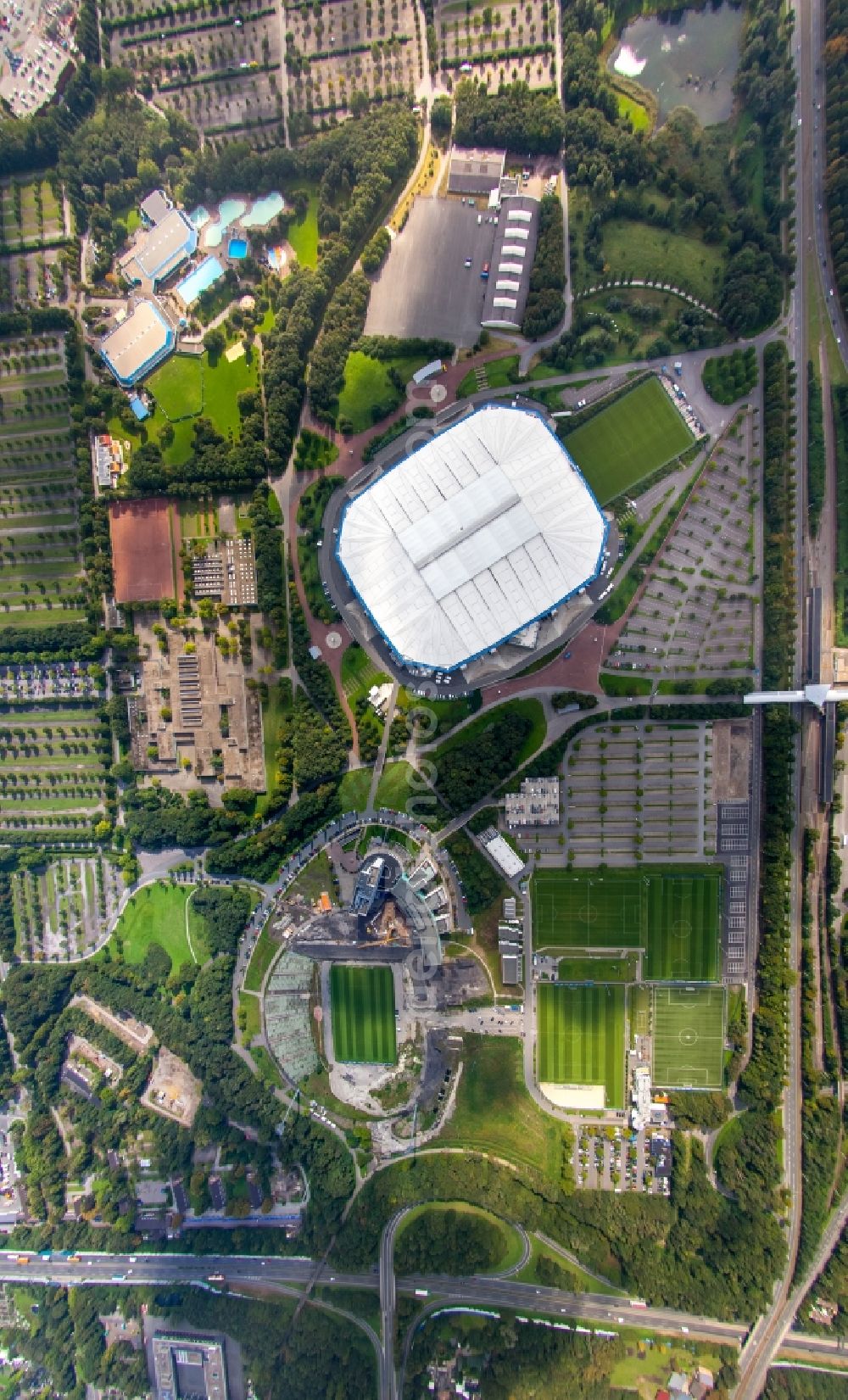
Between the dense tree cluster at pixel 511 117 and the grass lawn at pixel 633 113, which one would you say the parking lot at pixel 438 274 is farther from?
the grass lawn at pixel 633 113

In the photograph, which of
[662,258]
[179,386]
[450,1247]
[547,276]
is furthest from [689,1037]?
[179,386]

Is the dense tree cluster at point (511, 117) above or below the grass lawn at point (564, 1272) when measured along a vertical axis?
above

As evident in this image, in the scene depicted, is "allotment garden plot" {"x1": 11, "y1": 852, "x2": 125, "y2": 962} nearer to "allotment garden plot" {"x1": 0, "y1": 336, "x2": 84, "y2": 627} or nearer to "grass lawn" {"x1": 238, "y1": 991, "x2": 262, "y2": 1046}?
"grass lawn" {"x1": 238, "y1": 991, "x2": 262, "y2": 1046}

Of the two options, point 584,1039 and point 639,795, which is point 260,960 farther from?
point 639,795

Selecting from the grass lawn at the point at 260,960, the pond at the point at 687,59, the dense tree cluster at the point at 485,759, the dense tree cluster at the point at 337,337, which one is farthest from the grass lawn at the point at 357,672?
the pond at the point at 687,59

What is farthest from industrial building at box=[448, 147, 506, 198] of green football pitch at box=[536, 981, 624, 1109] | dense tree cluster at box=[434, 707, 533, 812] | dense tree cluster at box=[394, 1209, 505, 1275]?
dense tree cluster at box=[394, 1209, 505, 1275]

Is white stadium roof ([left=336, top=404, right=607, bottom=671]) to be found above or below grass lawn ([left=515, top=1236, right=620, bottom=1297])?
above

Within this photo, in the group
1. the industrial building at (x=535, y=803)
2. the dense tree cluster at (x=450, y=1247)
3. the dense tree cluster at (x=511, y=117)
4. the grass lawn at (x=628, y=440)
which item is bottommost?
the dense tree cluster at (x=450, y=1247)
